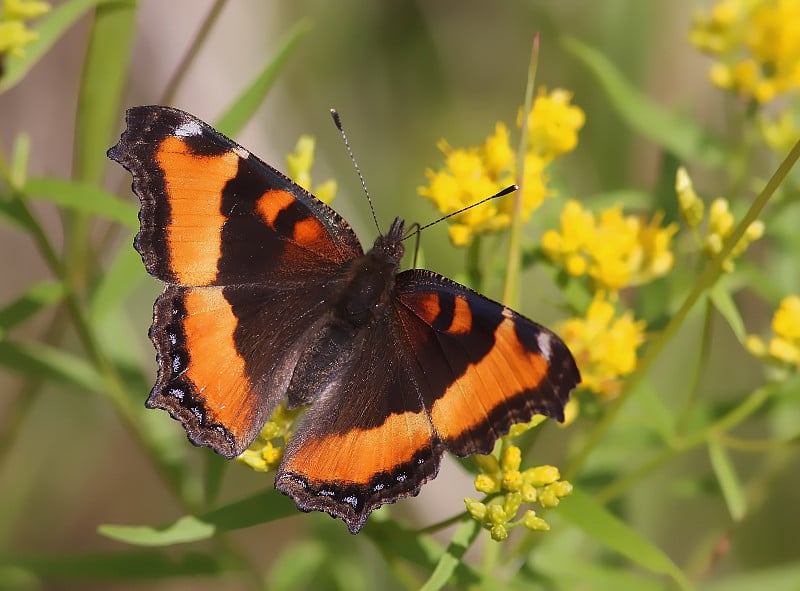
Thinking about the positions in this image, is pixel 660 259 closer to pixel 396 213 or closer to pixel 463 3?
pixel 396 213

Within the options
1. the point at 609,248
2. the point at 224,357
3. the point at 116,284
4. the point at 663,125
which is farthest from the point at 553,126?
the point at 116,284

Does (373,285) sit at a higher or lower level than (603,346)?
higher

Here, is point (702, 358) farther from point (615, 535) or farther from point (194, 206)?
point (194, 206)

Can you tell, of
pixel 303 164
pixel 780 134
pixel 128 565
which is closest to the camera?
pixel 303 164

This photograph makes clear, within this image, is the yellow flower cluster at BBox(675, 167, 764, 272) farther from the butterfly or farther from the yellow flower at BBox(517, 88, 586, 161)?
the butterfly

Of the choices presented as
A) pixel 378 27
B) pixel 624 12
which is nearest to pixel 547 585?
pixel 624 12

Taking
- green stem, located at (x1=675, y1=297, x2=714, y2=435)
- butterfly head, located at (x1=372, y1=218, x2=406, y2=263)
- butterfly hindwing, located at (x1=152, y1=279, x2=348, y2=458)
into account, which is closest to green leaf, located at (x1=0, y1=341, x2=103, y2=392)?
butterfly hindwing, located at (x1=152, y1=279, x2=348, y2=458)

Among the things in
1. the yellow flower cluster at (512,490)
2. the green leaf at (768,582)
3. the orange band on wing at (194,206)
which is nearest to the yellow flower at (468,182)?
the orange band on wing at (194,206)
